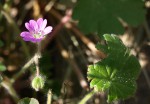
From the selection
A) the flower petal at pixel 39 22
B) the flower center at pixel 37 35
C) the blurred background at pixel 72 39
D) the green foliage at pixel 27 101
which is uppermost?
the blurred background at pixel 72 39

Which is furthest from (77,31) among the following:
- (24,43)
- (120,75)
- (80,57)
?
(120,75)

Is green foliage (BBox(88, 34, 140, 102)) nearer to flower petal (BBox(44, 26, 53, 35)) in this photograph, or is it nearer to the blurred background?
flower petal (BBox(44, 26, 53, 35))

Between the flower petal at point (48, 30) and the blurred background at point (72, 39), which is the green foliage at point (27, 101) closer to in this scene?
the flower petal at point (48, 30)

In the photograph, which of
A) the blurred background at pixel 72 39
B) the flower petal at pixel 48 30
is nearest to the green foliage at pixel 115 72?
the flower petal at pixel 48 30

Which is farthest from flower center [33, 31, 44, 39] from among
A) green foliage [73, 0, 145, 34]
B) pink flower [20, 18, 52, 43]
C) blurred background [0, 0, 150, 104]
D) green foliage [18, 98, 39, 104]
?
green foliage [73, 0, 145, 34]

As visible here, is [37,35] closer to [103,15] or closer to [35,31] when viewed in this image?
[35,31]

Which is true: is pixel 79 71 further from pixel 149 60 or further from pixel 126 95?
pixel 126 95

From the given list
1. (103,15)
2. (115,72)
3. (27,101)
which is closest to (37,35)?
(27,101)
